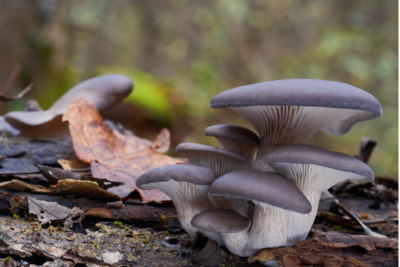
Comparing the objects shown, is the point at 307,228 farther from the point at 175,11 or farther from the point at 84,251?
the point at 175,11

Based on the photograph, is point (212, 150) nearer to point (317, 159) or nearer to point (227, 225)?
point (227, 225)

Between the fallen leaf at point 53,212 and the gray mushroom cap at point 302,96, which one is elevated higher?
the gray mushroom cap at point 302,96

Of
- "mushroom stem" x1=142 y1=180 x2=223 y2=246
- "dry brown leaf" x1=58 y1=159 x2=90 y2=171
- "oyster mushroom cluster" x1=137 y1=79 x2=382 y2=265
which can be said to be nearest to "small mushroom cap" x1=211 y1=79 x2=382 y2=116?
"oyster mushroom cluster" x1=137 y1=79 x2=382 y2=265

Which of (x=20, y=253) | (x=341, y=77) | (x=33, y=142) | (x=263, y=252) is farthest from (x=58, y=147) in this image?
(x=341, y=77)

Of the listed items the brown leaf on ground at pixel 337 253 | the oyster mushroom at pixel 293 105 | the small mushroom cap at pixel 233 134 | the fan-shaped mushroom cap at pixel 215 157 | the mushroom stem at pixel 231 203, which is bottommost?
the brown leaf on ground at pixel 337 253

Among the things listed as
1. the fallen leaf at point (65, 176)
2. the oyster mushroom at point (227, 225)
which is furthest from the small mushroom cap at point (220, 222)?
the fallen leaf at point (65, 176)

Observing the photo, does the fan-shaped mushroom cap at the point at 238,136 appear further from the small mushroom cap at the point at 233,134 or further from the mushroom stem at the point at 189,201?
the mushroom stem at the point at 189,201

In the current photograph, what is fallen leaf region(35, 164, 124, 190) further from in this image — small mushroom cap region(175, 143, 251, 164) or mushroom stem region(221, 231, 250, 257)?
mushroom stem region(221, 231, 250, 257)

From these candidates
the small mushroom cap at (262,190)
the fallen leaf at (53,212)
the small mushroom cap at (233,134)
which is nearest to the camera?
the small mushroom cap at (262,190)
